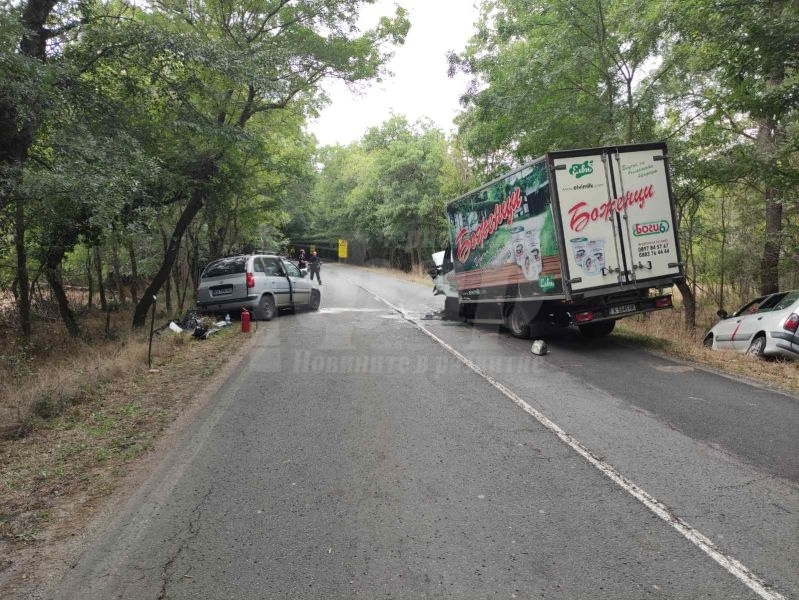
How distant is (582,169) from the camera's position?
29.4 ft

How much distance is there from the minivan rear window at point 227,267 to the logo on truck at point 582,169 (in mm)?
8628

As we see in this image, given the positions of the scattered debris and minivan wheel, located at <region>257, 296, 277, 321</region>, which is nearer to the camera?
the scattered debris

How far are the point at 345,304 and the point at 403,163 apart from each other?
20682 mm

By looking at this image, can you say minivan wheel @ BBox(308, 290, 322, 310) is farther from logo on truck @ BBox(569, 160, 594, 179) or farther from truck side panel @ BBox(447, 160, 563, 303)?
logo on truck @ BBox(569, 160, 594, 179)

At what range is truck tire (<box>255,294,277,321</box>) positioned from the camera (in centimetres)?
1392

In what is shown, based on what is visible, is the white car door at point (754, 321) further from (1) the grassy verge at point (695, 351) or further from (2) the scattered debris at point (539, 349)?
(2) the scattered debris at point (539, 349)

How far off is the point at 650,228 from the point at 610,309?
1.58 metres


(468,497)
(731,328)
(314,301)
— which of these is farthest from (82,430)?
(314,301)

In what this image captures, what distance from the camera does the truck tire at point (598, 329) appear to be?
11281mm

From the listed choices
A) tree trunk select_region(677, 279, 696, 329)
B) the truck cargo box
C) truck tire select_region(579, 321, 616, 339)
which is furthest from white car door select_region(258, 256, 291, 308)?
tree trunk select_region(677, 279, 696, 329)

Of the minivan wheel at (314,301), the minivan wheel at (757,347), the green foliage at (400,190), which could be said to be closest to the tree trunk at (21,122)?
the minivan wheel at (314,301)

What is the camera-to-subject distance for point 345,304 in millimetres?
18906

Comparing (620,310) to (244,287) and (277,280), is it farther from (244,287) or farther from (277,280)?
(277,280)

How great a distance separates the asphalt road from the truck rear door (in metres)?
2.32
